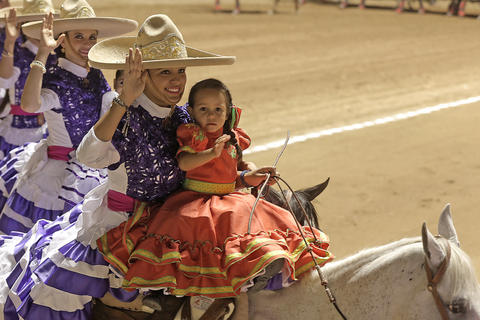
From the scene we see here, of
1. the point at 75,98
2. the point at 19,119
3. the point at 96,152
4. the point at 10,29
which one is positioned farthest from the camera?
the point at 19,119

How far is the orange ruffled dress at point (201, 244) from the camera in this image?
326 centimetres

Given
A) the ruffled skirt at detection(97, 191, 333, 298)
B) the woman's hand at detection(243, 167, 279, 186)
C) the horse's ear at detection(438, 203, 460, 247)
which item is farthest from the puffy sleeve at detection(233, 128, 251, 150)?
the horse's ear at detection(438, 203, 460, 247)

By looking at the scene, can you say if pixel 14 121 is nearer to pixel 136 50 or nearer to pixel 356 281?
pixel 136 50

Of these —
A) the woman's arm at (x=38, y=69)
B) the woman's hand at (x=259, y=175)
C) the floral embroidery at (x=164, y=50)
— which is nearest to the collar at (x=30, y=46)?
the woman's arm at (x=38, y=69)

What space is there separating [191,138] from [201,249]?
55cm

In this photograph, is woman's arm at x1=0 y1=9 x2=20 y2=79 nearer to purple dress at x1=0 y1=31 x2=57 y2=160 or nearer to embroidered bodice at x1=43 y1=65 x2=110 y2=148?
purple dress at x1=0 y1=31 x2=57 y2=160

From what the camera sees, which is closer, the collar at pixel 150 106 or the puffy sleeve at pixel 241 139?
the collar at pixel 150 106

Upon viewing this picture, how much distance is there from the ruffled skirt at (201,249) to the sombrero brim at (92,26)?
189 centimetres

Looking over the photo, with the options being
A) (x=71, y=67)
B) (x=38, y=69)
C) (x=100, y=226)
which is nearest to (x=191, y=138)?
(x=100, y=226)

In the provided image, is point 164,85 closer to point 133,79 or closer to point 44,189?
point 133,79

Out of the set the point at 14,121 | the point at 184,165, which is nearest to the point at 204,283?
the point at 184,165

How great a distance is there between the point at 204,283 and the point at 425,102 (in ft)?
34.1

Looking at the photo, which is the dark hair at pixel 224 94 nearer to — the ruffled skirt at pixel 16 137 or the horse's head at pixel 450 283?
the horse's head at pixel 450 283

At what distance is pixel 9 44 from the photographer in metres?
5.31
